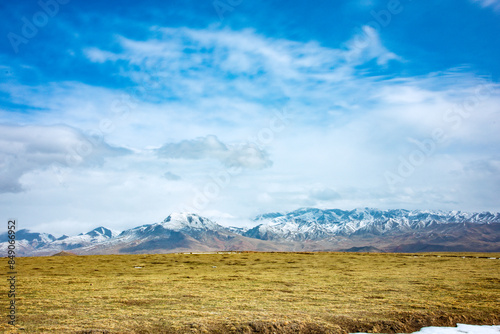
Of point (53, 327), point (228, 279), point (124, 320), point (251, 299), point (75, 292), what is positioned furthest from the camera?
point (228, 279)

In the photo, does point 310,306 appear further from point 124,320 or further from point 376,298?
point 124,320

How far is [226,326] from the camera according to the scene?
19.7 meters

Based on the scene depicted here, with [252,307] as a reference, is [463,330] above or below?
below

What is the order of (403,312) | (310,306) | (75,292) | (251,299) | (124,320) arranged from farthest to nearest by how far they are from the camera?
(75,292) → (251,299) → (310,306) → (403,312) → (124,320)

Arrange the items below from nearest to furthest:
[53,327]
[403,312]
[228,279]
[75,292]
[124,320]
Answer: [53,327] → [124,320] → [403,312] → [75,292] → [228,279]

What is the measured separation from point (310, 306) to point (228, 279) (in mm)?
21072

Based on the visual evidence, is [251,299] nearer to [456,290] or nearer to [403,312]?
[403,312]

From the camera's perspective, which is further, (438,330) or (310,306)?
(310,306)

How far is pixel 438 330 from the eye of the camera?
20.3 metres

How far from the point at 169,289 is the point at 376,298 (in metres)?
19.0

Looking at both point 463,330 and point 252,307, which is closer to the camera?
point 463,330

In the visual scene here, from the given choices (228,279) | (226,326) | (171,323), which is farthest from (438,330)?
(228,279)

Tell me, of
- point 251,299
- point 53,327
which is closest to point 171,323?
point 53,327

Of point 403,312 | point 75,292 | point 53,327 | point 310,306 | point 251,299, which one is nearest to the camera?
point 53,327
